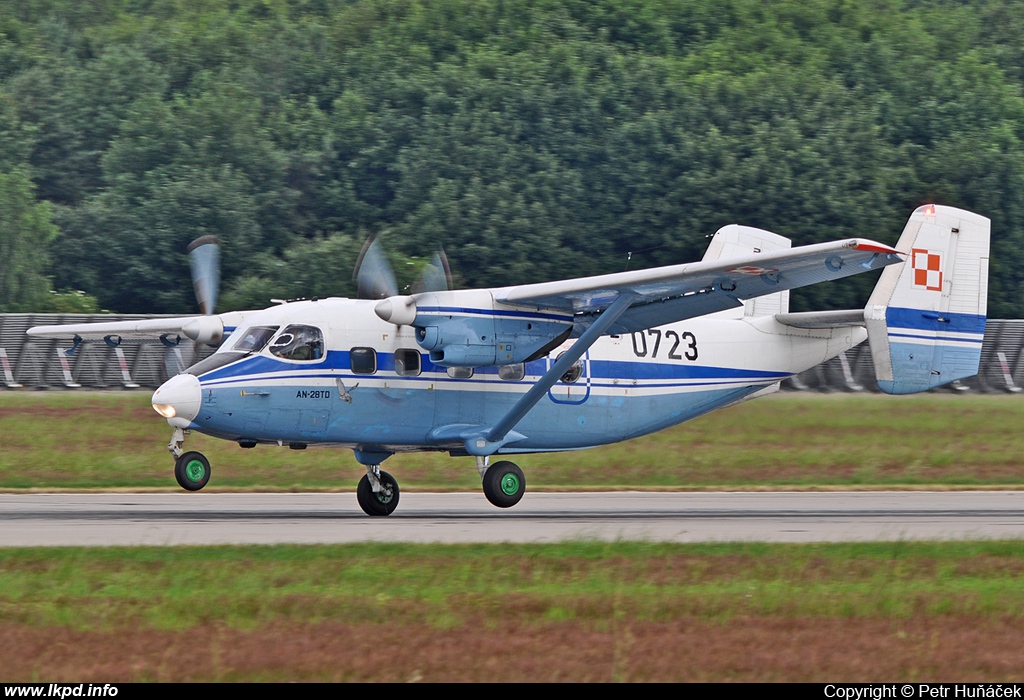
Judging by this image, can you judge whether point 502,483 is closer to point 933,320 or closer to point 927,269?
point 933,320

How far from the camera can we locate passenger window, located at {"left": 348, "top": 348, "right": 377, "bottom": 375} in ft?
63.2

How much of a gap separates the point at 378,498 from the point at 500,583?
693cm

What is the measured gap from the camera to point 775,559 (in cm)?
1513

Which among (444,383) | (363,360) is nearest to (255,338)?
(363,360)

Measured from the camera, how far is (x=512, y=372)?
67.2 feet

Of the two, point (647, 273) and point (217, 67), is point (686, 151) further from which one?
point (647, 273)

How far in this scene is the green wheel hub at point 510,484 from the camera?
20.1 m

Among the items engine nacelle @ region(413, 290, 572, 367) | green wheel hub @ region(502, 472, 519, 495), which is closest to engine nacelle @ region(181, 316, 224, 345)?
engine nacelle @ region(413, 290, 572, 367)

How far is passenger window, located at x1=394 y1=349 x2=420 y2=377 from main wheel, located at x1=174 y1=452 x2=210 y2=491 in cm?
319

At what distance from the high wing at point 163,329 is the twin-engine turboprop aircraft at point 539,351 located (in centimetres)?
4

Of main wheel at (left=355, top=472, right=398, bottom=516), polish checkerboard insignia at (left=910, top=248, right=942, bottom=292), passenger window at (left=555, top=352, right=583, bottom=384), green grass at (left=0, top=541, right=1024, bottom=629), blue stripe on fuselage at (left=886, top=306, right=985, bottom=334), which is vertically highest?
polish checkerboard insignia at (left=910, top=248, right=942, bottom=292)

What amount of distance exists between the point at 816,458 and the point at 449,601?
16.6 meters

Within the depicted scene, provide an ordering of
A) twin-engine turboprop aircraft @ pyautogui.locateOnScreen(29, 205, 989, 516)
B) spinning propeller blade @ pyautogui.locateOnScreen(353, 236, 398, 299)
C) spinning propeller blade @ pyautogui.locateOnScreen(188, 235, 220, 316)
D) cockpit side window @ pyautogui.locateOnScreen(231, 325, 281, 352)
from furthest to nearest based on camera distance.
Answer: spinning propeller blade @ pyautogui.locateOnScreen(188, 235, 220, 316) < spinning propeller blade @ pyautogui.locateOnScreen(353, 236, 398, 299) < cockpit side window @ pyautogui.locateOnScreen(231, 325, 281, 352) < twin-engine turboprop aircraft @ pyautogui.locateOnScreen(29, 205, 989, 516)

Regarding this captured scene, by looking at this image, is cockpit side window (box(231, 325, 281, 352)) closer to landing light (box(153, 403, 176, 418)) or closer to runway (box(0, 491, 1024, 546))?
landing light (box(153, 403, 176, 418))
